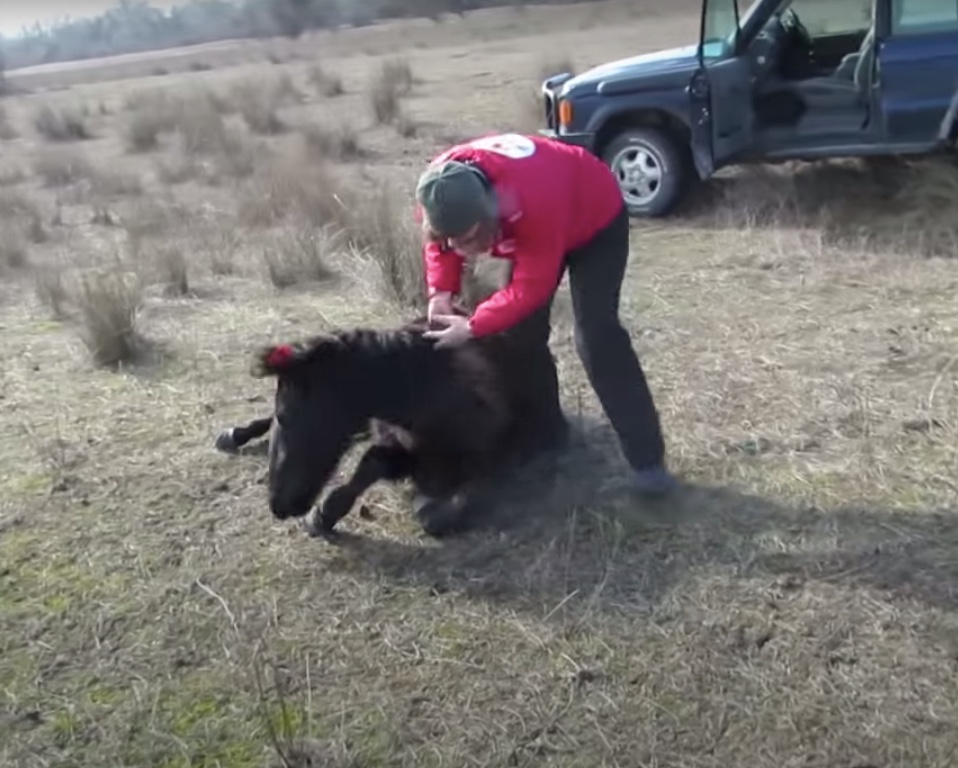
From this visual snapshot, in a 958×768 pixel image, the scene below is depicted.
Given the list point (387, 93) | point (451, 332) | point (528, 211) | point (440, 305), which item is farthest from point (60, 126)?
point (528, 211)

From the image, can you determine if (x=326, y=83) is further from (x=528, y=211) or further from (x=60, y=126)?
(x=528, y=211)

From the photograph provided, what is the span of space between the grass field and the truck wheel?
549 millimetres

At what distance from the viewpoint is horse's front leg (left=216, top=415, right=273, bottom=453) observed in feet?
18.4

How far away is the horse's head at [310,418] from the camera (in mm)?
4602

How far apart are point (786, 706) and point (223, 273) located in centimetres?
656

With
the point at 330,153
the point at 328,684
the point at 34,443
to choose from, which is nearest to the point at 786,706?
the point at 328,684

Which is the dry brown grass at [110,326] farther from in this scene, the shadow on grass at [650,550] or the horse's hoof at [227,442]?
the shadow on grass at [650,550]

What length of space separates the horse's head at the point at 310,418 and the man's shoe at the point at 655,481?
1.08 m

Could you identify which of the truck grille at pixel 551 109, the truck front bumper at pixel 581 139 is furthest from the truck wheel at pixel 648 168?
the truck grille at pixel 551 109

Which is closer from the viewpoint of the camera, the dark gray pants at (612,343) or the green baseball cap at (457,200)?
the green baseball cap at (457,200)

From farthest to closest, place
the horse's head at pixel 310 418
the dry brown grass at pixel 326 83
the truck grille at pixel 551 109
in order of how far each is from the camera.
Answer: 1. the dry brown grass at pixel 326 83
2. the truck grille at pixel 551 109
3. the horse's head at pixel 310 418

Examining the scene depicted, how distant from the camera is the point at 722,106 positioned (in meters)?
9.63

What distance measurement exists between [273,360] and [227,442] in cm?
123

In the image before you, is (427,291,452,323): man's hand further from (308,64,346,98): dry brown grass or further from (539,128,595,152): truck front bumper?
(308,64,346,98): dry brown grass
